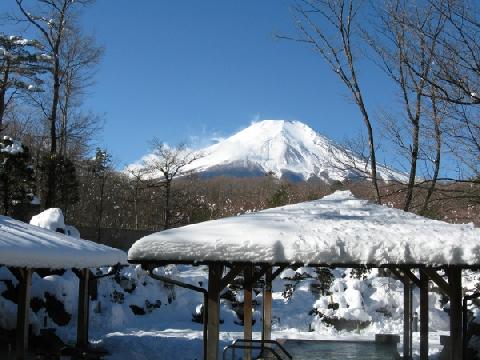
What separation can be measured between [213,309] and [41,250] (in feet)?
10.9

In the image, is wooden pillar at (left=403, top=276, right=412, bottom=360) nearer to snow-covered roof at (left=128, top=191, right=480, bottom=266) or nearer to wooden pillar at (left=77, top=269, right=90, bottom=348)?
snow-covered roof at (left=128, top=191, right=480, bottom=266)

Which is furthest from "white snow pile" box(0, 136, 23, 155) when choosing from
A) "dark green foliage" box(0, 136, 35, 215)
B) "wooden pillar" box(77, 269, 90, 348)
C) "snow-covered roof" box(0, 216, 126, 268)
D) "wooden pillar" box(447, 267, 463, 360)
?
"wooden pillar" box(447, 267, 463, 360)

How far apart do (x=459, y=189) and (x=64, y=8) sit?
58.2ft

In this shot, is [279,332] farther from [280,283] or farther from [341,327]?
[280,283]

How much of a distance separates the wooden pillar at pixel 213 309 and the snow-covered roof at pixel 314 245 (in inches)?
10.7

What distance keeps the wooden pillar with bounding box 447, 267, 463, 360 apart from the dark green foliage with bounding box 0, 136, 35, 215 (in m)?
15.1

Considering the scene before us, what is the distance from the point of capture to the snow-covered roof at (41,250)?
25.7ft

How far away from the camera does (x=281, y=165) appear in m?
130

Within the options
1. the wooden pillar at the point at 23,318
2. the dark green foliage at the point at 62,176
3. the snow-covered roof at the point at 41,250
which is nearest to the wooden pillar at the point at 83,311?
the snow-covered roof at the point at 41,250

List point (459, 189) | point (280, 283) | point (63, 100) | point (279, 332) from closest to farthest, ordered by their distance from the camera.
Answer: point (459, 189) < point (279, 332) < point (280, 283) < point (63, 100)

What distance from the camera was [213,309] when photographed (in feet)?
20.4

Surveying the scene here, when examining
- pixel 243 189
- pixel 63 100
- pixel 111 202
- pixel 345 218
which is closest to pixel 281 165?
pixel 243 189

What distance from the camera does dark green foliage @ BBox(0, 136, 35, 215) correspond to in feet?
59.1

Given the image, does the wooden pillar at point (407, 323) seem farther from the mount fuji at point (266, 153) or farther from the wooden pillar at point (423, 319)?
the mount fuji at point (266, 153)
